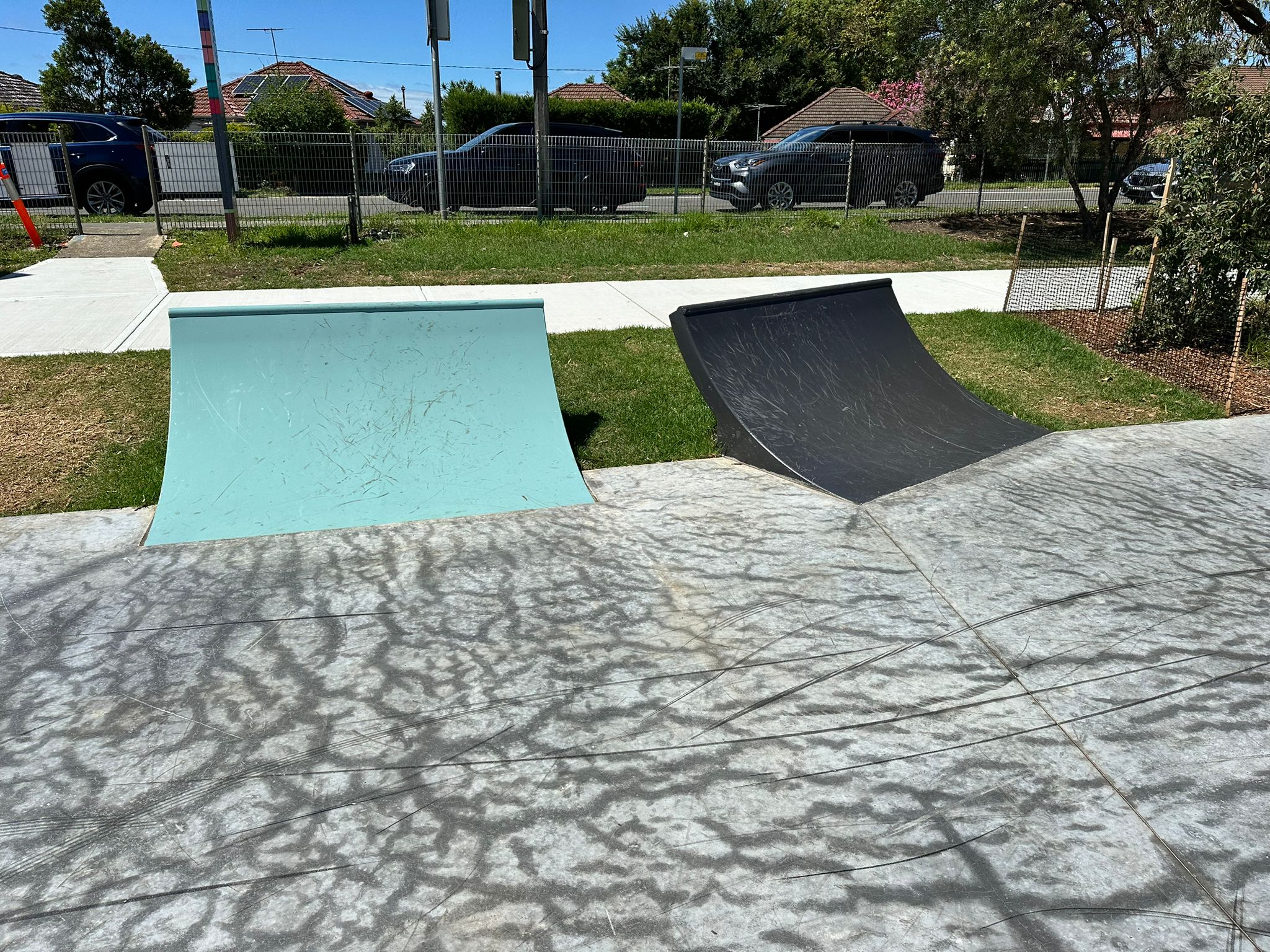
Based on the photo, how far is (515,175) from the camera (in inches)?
584

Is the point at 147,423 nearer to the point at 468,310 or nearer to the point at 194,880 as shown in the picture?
the point at 468,310

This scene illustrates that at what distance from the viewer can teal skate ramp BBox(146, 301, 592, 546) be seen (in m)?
4.08

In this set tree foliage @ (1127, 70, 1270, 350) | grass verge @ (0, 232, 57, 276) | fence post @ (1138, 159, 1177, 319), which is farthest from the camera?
grass verge @ (0, 232, 57, 276)

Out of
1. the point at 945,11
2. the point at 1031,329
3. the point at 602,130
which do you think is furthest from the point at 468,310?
the point at 602,130

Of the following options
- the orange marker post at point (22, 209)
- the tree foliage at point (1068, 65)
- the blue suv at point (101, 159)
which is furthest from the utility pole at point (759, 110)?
the orange marker post at point (22, 209)

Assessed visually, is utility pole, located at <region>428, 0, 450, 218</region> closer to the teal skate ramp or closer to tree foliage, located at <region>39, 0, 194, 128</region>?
the teal skate ramp

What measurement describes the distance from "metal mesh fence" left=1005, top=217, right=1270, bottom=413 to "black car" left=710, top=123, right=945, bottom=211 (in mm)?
4889

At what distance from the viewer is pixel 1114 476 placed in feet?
15.6

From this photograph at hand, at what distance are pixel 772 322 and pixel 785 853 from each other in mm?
3601

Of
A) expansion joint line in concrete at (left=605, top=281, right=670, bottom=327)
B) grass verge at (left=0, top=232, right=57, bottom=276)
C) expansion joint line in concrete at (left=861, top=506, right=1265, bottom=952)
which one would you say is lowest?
expansion joint line in concrete at (left=861, top=506, right=1265, bottom=952)

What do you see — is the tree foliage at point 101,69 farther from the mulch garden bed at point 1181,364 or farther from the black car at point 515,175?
the mulch garden bed at point 1181,364

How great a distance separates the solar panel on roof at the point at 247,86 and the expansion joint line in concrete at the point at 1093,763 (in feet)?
152

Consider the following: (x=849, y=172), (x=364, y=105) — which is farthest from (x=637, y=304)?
(x=364, y=105)

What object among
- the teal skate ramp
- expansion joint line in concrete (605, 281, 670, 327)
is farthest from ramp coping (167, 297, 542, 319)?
expansion joint line in concrete (605, 281, 670, 327)
